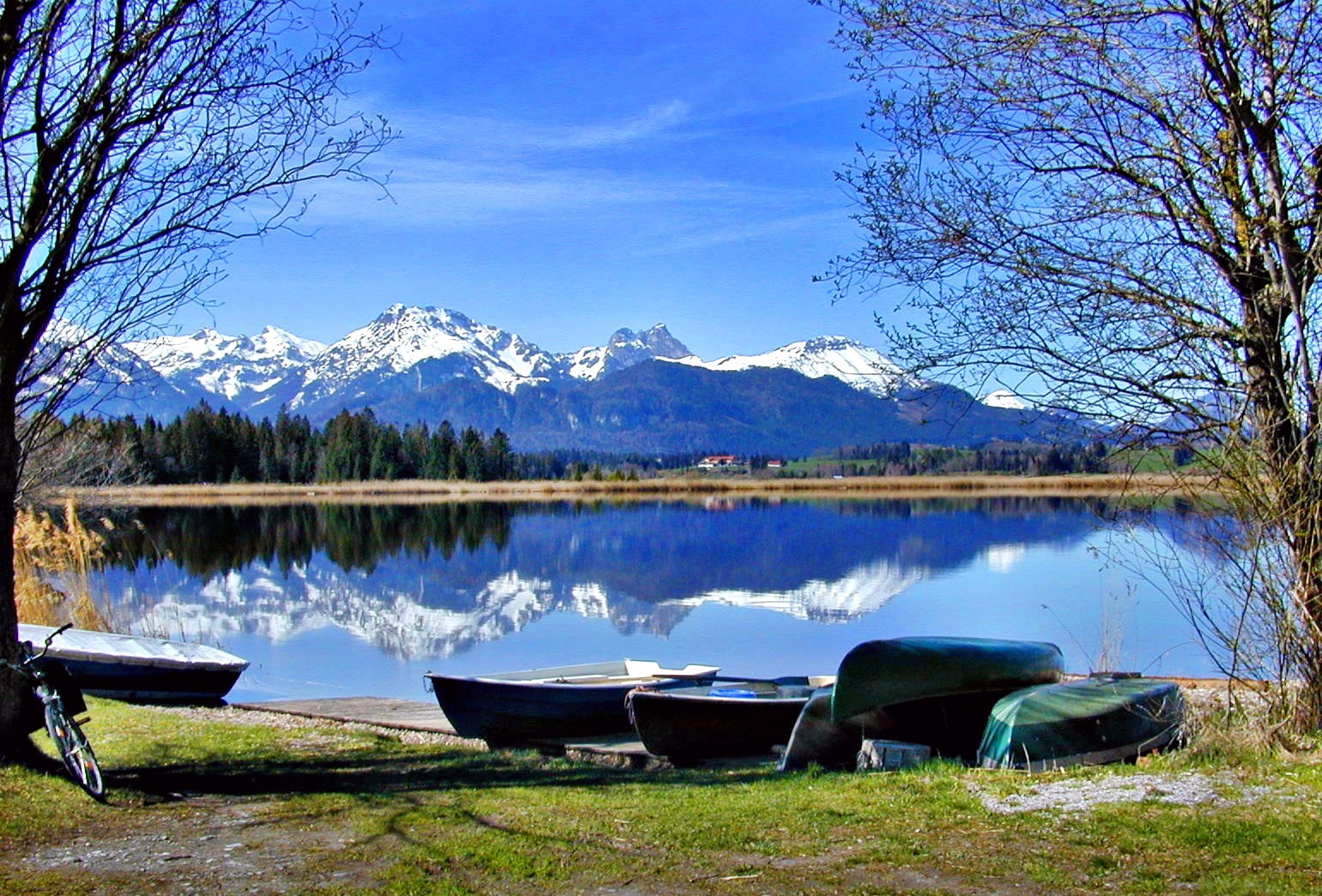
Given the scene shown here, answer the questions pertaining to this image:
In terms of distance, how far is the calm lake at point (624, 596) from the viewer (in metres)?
22.2

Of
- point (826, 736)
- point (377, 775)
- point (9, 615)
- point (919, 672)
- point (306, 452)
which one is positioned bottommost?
point (826, 736)

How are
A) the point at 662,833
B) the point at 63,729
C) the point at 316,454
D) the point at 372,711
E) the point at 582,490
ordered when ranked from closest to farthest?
the point at 662,833, the point at 63,729, the point at 372,711, the point at 316,454, the point at 582,490

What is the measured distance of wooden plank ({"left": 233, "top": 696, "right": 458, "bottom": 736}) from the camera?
50.5 ft

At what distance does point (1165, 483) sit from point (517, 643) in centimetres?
1840

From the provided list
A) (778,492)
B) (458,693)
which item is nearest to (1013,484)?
(778,492)

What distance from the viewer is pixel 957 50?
9195 mm

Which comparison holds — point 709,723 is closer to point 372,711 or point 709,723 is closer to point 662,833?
point 662,833

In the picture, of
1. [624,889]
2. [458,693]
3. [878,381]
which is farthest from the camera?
[458,693]

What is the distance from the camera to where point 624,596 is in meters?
34.2

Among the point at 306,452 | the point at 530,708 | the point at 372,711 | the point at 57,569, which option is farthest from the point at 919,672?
the point at 306,452

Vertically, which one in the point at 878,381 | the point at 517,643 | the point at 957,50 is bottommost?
the point at 517,643

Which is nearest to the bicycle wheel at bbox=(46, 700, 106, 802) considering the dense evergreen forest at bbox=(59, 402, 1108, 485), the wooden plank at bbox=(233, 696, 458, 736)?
the wooden plank at bbox=(233, 696, 458, 736)

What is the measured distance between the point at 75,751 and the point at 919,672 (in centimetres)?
752

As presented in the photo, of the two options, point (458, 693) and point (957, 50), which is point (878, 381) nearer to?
point (957, 50)
